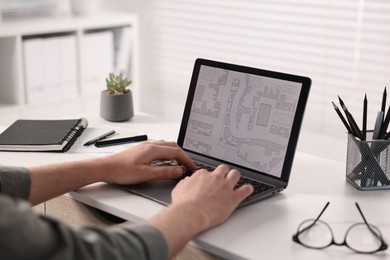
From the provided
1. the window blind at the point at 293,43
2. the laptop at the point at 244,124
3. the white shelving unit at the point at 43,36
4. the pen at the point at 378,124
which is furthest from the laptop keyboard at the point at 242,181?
the white shelving unit at the point at 43,36

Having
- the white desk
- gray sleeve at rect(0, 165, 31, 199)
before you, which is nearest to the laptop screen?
the white desk

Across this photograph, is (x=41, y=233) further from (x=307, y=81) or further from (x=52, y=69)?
(x=52, y=69)

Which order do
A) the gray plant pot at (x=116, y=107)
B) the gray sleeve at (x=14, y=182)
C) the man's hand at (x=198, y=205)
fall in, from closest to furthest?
the man's hand at (x=198, y=205) → the gray sleeve at (x=14, y=182) → the gray plant pot at (x=116, y=107)

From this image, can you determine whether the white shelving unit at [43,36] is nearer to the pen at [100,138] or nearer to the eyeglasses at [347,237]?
the pen at [100,138]

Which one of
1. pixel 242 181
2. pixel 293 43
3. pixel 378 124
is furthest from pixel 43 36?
pixel 378 124

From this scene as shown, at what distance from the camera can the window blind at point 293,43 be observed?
3.00 m

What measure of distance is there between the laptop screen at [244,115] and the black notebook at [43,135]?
0.35m

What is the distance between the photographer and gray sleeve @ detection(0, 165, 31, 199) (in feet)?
4.93

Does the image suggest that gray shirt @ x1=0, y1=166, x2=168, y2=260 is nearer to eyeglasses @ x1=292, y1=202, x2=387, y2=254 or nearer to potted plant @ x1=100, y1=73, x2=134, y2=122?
eyeglasses @ x1=292, y1=202, x2=387, y2=254

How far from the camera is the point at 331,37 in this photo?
3113 mm

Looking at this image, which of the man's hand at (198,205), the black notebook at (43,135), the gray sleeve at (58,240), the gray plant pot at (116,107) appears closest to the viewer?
the gray sleeve at (58,240)

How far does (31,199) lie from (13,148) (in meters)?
0.40

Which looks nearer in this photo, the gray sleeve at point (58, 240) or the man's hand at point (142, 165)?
the gray sleeve at point (58, 240)

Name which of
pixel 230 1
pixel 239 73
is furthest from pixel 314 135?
pixel 239 73
